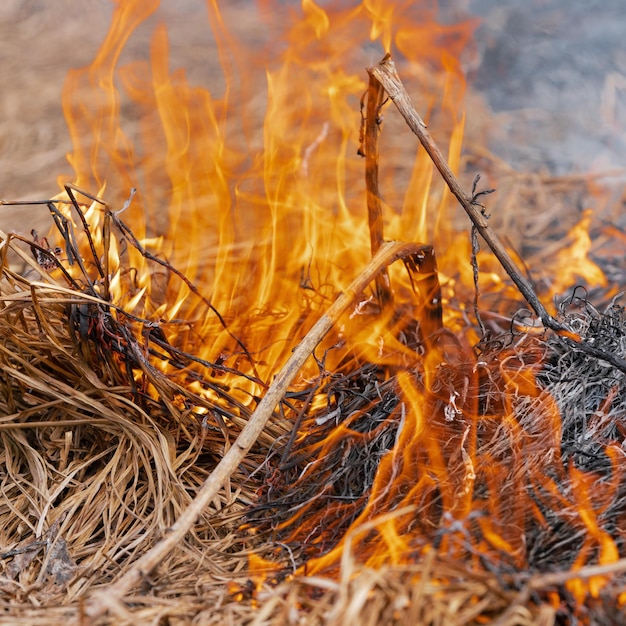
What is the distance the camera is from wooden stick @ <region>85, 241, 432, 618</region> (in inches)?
35.3

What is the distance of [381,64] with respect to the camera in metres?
1.42

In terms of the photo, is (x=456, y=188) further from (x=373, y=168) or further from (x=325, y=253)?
(x=325, y=253)

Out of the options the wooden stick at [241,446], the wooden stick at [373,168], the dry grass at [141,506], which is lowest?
the dry grass at [141,506]

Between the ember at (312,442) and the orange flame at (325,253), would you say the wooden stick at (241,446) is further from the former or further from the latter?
the orange flame at (325,253)

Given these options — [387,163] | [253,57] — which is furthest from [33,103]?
[387,163]

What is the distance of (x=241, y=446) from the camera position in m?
1.09

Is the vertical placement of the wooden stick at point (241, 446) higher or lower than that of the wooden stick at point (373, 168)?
lower

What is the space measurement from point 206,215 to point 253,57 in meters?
0.72

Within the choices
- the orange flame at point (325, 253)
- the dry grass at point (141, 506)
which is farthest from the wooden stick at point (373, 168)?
the dry grass at point (141, 506)

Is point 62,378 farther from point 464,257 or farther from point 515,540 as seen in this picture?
point 464,257

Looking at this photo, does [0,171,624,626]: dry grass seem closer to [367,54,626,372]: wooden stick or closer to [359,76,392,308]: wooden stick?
[367,54,626,372]: wooden stick

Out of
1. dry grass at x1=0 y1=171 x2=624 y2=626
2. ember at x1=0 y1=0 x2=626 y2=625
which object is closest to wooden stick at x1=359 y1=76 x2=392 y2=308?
ember at x1=0 y1=0 x2=626 y2=625

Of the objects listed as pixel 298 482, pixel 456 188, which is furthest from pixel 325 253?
pixel 298 482

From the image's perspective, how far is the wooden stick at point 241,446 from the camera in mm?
896
